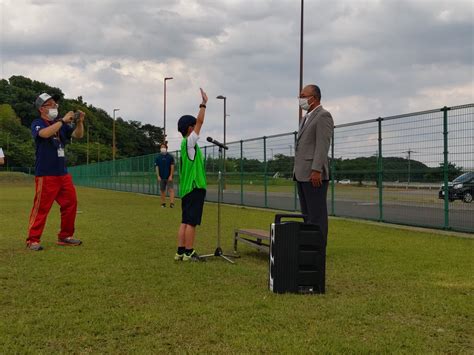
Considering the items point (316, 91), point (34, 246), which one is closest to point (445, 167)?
point (316, 91)

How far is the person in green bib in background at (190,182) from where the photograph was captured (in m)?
6.09

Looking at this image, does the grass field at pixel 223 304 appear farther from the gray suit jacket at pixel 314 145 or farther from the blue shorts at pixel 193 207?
the gray suit jacket at pixel 314 145

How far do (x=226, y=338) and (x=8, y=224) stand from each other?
8.55 meters

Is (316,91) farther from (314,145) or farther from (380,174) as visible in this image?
(380,174)

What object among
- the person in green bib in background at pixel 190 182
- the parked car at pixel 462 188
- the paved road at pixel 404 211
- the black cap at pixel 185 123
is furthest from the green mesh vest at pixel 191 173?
the paved road at pixel 404 211

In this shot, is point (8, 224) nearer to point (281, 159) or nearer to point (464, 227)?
point (281, 159)

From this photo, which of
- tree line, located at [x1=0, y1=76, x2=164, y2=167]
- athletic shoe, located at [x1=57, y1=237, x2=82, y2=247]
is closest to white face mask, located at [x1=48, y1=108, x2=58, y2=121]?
athletic shoe, located at [x1=57, y1=237, x2=82, y2=247]

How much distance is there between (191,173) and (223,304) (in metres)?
2.26

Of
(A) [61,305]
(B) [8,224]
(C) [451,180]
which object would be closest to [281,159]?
(C) [451,180]

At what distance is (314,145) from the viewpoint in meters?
5.44

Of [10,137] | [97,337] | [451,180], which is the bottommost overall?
[97,337]

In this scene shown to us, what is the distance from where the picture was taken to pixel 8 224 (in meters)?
10.6

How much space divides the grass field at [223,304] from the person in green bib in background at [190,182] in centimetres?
36

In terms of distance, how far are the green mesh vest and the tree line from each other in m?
73.2
